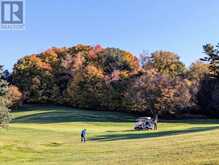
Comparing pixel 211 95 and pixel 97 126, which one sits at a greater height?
pixel 211 95

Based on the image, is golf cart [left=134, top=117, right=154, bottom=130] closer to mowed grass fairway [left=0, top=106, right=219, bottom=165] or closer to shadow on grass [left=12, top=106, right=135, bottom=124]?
mowed grass fairway [left=0, top=106, right=219, bottom=165]

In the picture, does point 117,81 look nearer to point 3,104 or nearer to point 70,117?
point 70,117

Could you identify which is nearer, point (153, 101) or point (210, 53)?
point (153, 101)

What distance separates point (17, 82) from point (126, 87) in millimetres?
29979

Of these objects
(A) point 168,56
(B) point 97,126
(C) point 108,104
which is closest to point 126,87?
(C) point 108,104

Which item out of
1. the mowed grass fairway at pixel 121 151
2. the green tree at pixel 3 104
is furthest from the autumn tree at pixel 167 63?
the green tree at pixel 3 104

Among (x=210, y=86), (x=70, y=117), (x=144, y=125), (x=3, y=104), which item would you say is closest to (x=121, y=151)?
(x=3, y=104)

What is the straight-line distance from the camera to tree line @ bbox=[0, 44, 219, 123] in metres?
76.9

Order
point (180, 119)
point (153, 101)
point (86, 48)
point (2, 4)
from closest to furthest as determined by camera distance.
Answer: point (2, 4) → point (153, 101) → point (180, 119) → point (86, 48)

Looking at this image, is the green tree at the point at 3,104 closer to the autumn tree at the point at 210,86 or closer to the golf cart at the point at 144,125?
the golf cart at the point at 144,125

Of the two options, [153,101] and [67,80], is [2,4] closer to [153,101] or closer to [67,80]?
[153,101]

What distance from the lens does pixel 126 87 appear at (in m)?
92.6

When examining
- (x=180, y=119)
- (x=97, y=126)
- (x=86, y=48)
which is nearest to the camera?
→ (x=97, y=126)

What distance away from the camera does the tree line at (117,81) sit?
252ft
